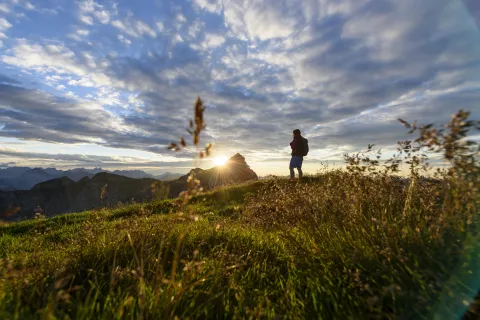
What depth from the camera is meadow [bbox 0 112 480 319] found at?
2027 mm

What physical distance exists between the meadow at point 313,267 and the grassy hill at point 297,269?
0.05 feet

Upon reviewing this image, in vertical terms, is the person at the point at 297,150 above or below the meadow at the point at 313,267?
above

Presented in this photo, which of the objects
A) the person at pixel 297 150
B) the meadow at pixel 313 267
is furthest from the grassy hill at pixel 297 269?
the person at pixel 297 150

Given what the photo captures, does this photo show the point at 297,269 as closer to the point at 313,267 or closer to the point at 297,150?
the point at 313,267

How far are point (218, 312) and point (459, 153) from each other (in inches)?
96.8

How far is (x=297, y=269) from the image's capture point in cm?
317

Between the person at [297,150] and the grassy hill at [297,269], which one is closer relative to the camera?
the grassy hill at [297,269]

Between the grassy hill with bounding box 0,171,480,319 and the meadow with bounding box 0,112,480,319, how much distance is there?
14 mm

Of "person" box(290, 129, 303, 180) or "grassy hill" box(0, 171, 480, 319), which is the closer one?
"grassy hill" box(0, 171, 480, 319)

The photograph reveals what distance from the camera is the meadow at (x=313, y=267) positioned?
2.03 metres

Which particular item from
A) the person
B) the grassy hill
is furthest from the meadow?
the person

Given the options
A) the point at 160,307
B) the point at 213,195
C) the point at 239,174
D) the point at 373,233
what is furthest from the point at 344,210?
the point at 239,174

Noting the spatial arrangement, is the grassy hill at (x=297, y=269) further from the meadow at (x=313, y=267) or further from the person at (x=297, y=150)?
the person at (x=297, y=150)

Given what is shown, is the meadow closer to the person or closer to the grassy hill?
the grassy hill
